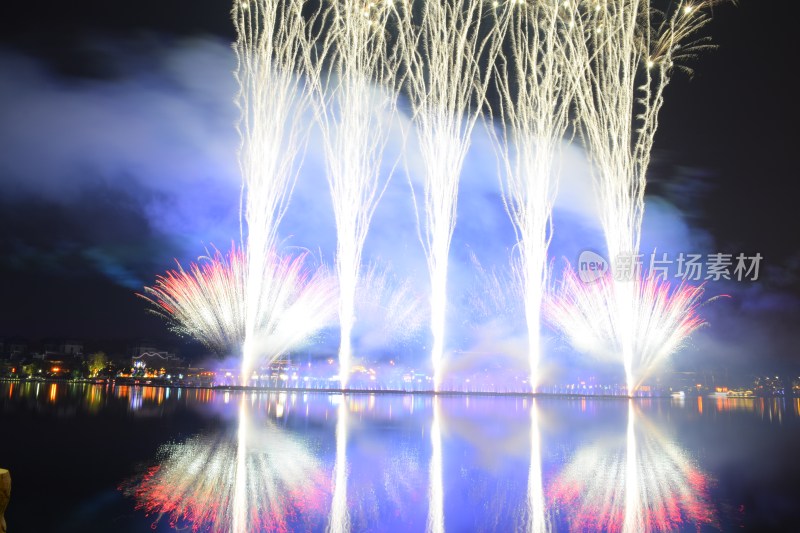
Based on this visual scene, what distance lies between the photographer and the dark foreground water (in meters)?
6.65

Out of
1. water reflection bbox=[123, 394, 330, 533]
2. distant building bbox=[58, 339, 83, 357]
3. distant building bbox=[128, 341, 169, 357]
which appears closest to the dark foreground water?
water reflection bbox=[123, 394, 330, 533]

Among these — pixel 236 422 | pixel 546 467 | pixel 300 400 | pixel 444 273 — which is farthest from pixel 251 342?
pixel 546 467

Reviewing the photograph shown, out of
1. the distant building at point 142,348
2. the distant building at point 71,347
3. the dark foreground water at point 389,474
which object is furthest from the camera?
the distant building at point 71,347

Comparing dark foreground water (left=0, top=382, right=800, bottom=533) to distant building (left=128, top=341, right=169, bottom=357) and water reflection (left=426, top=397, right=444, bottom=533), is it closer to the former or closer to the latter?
water reflection (left=426, top=397, right=444, bottom=533)

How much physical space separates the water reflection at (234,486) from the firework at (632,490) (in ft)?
10.3

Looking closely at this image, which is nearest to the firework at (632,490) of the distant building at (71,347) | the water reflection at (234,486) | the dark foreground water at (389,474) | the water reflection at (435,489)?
the dark foreground water at (389,474)

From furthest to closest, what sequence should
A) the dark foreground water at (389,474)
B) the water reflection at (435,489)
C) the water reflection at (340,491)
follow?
the dark foreground water at (389,474) < the water reflection at (435,489) < the water reflection at (340,491)

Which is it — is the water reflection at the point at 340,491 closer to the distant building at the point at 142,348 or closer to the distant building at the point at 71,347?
the distant building at the point at 142,348

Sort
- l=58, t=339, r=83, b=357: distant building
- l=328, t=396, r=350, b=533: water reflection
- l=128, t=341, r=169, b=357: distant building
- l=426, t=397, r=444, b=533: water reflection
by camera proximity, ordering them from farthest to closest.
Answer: l=58, t=339, r=83, b=357: distant building, l=128, t=341, r=169, b=357: distant building, l=426, t=397, r=444, b=533: water reflection, l=328, t=396, r=350, b=533: water reflection

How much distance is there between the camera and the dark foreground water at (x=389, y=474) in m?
6.65

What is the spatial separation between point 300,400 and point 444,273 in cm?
769

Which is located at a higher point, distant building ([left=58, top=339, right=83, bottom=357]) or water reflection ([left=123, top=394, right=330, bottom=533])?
distant building ([left=58, top=339, right=83, bottom=357])

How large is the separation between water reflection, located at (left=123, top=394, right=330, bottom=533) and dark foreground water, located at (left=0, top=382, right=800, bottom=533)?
0.03 meters

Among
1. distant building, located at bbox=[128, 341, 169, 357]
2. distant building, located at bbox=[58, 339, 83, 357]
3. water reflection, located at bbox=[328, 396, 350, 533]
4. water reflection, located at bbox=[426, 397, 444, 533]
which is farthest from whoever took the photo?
distant building, located at bbox=[58, 339, 83, 357]
